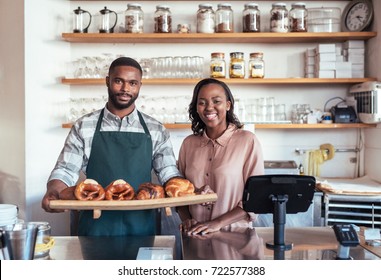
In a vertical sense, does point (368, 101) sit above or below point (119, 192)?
above

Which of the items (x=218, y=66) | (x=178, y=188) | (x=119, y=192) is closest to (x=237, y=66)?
(x=218, y=66)

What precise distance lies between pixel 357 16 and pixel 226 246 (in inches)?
97.1

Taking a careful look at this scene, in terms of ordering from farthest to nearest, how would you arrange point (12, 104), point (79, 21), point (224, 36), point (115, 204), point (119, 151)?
point (79, 21) → point (224, 36) → point (12, 104) → point (119, 151) → point (115, 204)

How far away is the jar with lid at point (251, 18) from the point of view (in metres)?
3.31

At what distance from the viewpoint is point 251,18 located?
3.33 metres

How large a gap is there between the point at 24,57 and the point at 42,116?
0.44 m

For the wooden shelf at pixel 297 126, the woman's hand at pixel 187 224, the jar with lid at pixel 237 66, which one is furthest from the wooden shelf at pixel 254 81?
the woman's hand at pixel 187 224

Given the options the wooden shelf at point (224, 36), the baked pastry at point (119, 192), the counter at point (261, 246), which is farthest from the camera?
the wooden shelf at point (224, 36)

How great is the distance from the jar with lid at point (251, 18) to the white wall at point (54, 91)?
0.18 meters

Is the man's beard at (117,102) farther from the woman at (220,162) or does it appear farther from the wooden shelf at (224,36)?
the wooden shelf at (224,36)

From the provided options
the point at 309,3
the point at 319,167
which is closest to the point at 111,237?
the point at 319,167

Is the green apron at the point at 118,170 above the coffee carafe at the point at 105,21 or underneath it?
underneath

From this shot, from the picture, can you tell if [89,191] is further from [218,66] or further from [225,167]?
[218,66]

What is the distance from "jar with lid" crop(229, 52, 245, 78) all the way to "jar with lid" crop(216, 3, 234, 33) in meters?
0.19
